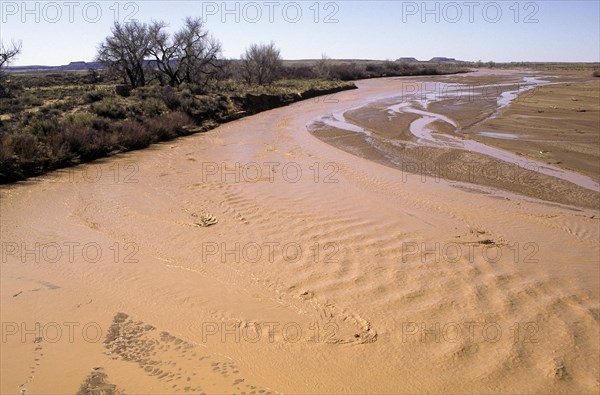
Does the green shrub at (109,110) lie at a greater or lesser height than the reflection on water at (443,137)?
greater

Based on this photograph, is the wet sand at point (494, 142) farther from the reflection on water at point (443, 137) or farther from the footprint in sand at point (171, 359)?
the footprint in sand at point (171, 359)

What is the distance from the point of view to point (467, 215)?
28.7 ft

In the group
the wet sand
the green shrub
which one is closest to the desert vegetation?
the green shrub

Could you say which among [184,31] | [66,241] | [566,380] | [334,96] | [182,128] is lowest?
[566,380]

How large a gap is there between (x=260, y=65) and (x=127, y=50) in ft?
46.0

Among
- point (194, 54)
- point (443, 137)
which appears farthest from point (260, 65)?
point (443, 137)

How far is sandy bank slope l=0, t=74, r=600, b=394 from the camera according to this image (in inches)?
172

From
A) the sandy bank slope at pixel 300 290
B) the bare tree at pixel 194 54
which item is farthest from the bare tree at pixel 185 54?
the sandy bank slope at pixel 300 290

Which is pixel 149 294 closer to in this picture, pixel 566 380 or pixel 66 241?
pixel 66 241

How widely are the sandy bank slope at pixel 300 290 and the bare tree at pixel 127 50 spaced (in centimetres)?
2361

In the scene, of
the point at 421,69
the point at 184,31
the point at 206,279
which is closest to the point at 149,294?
the point at 206,279

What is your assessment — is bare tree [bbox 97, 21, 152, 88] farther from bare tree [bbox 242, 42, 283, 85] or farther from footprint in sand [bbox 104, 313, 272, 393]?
footprint in sand [bbox 104, 313, 272, 393]

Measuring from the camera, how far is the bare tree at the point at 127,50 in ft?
104

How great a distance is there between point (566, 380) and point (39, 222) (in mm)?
8525
